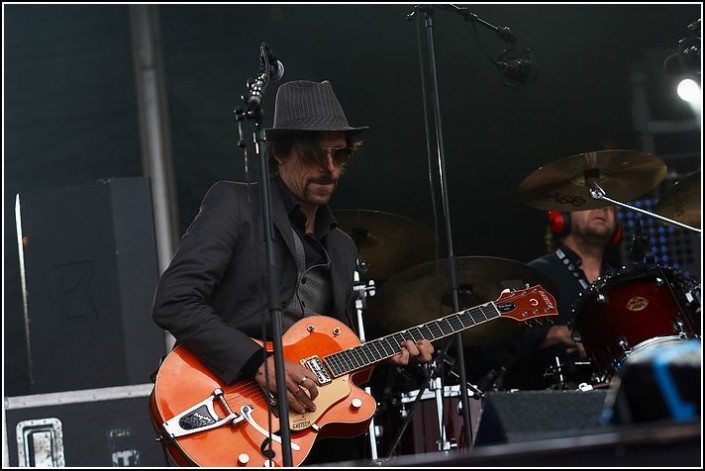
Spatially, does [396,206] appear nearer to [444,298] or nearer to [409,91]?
[409,91]

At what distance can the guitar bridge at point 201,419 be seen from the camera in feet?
13.8

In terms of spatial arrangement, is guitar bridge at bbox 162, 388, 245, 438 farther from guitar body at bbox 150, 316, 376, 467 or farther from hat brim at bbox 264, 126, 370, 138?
hat brim at bbox 264, 126, 370, 138

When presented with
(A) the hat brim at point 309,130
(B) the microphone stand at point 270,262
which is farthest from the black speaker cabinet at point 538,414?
(A) the hat brim at point 309,130

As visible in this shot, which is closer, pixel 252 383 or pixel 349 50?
pixel 252 383

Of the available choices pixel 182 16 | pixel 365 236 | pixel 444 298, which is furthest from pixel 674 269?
pixel 182 16

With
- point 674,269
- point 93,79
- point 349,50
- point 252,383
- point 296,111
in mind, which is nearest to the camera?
point 252,383

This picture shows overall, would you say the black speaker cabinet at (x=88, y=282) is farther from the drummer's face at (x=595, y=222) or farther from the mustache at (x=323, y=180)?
the drummer's face at (x=595, y=222)

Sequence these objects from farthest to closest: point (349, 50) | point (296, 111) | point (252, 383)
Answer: point (349, 50), point (296, 111), point (252, 383)

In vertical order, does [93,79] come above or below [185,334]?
above

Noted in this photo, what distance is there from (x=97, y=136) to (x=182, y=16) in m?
0.80

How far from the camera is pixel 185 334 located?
14.3 feet

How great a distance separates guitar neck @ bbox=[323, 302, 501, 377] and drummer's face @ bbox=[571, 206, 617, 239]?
2.17 metres

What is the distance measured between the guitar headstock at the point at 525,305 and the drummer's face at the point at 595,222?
6.48ft

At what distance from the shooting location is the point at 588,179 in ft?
18.5
